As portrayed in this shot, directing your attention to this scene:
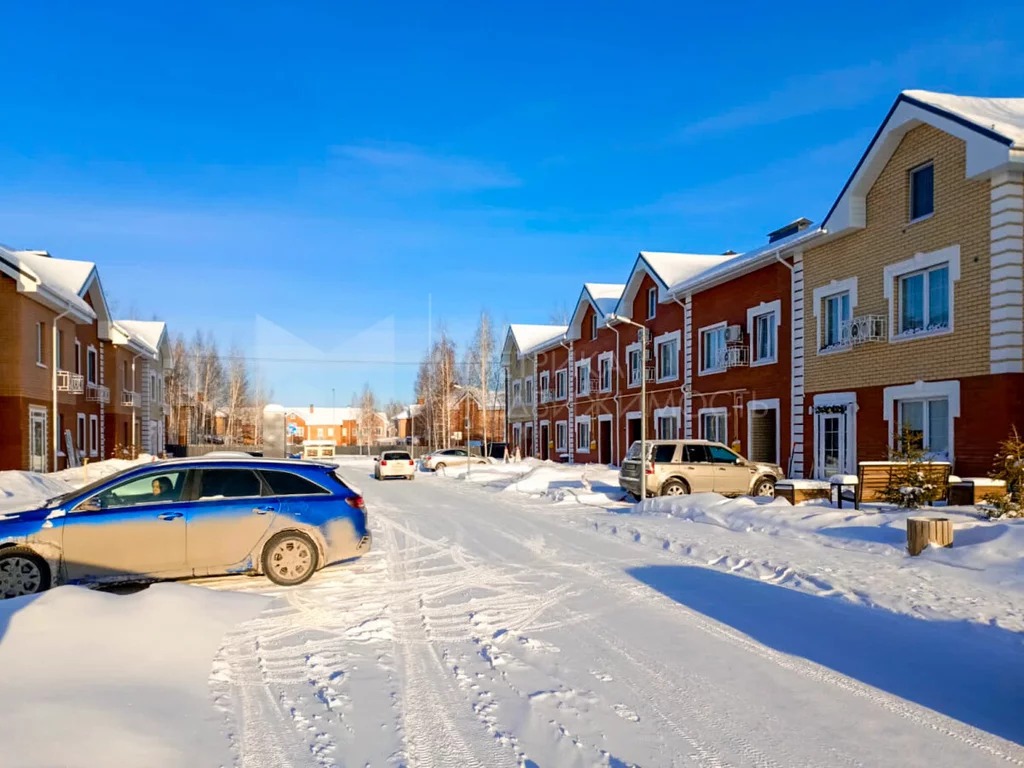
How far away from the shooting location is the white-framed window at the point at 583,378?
41875 mm

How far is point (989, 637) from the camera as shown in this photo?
6.73m

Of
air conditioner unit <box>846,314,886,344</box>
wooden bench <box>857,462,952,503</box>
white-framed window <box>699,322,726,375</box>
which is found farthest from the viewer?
white-framed window <box>699,322,726,375</box>

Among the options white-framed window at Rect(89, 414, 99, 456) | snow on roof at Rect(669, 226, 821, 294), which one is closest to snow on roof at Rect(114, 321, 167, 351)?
white-framed window at Rect(89, 414, 99, 456)

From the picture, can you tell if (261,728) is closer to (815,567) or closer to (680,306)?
(815,567)

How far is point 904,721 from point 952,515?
9.93 meters

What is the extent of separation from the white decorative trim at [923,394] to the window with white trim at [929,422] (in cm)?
13

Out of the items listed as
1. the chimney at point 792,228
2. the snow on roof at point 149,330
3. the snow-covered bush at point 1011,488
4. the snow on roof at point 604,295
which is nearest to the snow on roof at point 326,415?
the snow on roof at point 149,330

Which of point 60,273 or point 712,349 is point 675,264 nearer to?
point 712,349

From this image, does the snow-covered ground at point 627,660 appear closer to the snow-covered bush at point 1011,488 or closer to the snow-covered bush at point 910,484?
the snow-covered bush at point 1011,488

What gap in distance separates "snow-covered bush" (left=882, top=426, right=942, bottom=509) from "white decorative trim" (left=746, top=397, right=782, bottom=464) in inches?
328

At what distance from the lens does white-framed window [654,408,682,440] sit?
3158 centimetres

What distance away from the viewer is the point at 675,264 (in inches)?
1313

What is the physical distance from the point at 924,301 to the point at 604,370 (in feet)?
72.4

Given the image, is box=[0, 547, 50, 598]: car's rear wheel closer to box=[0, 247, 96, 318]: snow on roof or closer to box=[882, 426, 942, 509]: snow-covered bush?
box=[882, 426, 942, 509]: snow-covered bush
